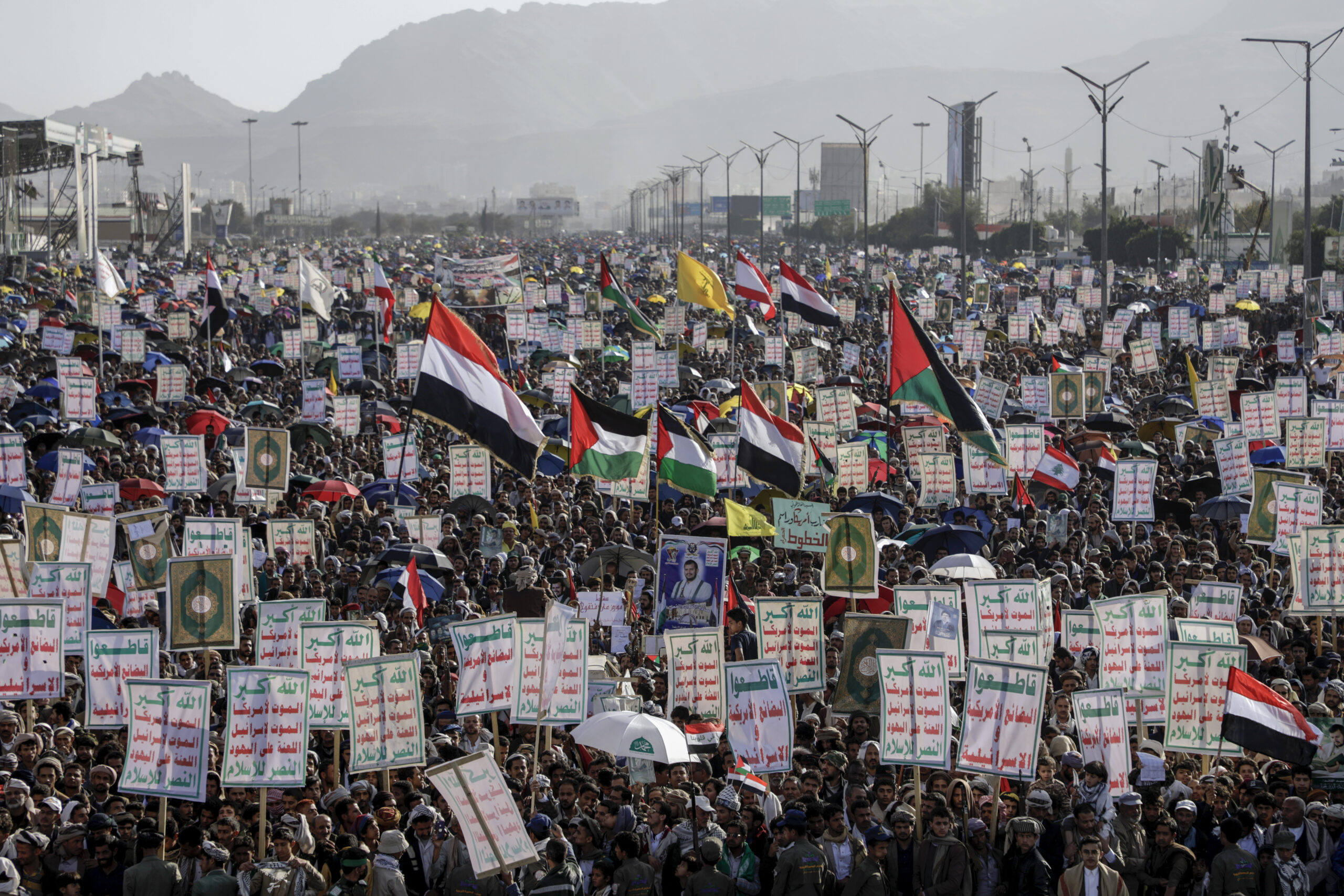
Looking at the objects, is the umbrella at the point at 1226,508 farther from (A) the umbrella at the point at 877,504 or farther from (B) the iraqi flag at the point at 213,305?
(B) the iraqi flag at the point at 213,305

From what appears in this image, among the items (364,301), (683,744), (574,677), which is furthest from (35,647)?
(364,301)

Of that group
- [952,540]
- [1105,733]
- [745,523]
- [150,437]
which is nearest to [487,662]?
[1105,733]

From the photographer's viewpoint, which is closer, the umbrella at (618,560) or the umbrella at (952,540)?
the umbrella at (618,560)

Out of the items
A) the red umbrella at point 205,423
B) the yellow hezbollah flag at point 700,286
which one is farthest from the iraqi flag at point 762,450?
the yellow hezbollah flag at point 700,286

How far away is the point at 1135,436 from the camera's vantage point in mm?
22078

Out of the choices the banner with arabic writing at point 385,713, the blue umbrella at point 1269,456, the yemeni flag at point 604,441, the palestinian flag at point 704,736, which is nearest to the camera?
the banner with arabic writing at point 385,713

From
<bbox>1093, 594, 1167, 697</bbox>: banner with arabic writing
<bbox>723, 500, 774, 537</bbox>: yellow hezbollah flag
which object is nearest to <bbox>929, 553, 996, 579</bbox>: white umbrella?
<bbox>723, 500, 774, 537</bbox>: yellow hezbollah flag

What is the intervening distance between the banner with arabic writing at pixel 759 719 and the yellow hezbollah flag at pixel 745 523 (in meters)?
5.63

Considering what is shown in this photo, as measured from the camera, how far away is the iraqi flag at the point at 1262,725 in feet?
29.7

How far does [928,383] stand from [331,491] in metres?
6.38

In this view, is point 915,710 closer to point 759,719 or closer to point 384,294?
point 759,719

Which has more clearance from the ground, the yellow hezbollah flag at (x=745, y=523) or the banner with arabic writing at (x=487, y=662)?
the yellow hezbollah flag at (x=745, y=523)

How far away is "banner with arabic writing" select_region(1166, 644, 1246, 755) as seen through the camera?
31.3 ft

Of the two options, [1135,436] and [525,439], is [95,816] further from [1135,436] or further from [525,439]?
[1135,436]
